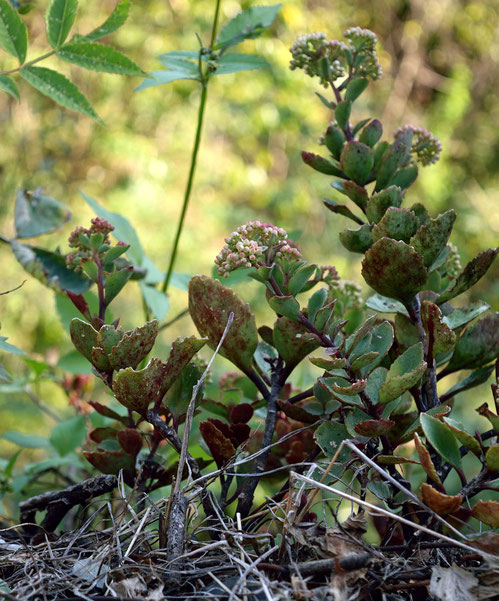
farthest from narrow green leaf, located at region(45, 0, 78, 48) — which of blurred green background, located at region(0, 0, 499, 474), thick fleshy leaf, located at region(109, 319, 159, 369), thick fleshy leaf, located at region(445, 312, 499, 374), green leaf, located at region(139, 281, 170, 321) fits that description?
blurred green background, located at region(0, 0, 499, 474)

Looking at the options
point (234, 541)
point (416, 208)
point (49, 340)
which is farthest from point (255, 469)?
point (49, 340)

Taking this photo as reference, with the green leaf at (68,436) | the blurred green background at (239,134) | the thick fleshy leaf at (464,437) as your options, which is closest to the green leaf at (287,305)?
the thick fleshy leaf at (464,437)

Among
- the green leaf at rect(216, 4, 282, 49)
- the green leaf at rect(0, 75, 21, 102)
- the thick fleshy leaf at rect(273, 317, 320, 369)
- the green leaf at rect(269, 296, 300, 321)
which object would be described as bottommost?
the thick fleshy leaf at rect(273, 317, 320, 369)

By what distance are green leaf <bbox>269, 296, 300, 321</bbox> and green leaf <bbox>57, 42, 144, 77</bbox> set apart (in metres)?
0.31

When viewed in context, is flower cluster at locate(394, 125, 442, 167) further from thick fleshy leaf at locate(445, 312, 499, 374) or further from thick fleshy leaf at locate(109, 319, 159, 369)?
thick fleshy leaf at locate(109, 319, 159, 369)

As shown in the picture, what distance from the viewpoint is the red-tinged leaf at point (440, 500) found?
37cm

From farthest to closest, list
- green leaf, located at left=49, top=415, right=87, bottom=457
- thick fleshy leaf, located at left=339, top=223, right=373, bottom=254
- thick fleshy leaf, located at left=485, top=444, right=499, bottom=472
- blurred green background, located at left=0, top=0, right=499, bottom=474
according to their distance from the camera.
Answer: blurred green background, located at left=0, top=0, right=499, bottom=474 → green leaf, located at left=49, top=415, right=87, bottom=457 → thick fleshy leaf, located at left=339, top=223, right=373, bottom=254 → thick fleshy leaf, located at left=485, top=444, right=499, bottom=472

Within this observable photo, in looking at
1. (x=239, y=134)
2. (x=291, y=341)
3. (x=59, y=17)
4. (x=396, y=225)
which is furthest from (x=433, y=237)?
(x=239, y=134)

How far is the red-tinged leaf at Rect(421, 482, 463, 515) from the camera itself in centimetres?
37

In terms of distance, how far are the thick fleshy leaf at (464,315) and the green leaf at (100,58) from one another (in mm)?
377

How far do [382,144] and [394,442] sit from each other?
0.85 ft

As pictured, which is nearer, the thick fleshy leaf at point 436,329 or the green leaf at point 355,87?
the thick fleshy leaf at point 436,329

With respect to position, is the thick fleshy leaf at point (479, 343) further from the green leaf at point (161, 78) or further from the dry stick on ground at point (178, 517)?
the green leaf at point (161, 78)

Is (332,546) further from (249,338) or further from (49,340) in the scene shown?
(49,340)
